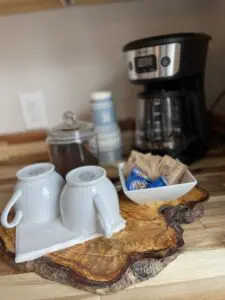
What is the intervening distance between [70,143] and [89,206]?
0.94 ft

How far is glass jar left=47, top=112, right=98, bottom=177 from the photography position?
819 millimetres

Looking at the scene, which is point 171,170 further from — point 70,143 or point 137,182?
point 70,143

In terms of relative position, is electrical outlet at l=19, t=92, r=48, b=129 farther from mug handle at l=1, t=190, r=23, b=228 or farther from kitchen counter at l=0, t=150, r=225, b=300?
kitchen counter at l=0, t=150, r=225, b=300

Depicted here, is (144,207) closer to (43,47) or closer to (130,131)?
(130,131)

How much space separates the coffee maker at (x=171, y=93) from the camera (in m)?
0.79

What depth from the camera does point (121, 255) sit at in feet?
1.80

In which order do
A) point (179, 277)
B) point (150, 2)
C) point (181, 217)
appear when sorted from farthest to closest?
point (150, 2)
point (181, 217)
point (179, 277)

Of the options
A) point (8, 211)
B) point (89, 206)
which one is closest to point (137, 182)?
point (89, 206)

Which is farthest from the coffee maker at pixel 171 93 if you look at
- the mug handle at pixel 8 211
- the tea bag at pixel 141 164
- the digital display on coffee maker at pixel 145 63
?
the mug handle at pixel 8 211

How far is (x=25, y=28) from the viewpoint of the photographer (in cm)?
101

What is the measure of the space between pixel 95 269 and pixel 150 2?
0.83 metres

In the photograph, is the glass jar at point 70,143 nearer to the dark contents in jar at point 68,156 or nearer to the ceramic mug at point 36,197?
the dark contents in jar at point 68,156

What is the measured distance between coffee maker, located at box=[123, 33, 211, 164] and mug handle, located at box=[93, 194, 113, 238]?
356mm

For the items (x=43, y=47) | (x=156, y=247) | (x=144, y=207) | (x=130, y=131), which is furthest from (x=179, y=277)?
(x=43, y=47)
